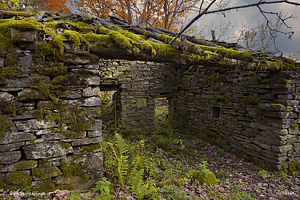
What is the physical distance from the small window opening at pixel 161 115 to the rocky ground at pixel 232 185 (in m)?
2.94

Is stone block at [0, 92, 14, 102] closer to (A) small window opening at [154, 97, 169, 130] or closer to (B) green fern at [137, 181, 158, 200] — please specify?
(B) green fern at [137, 181, 158, 200]

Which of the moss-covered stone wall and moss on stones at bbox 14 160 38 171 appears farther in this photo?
the moss-covered stone wall

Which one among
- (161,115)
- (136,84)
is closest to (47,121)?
(136,84)

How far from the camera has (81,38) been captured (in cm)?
247

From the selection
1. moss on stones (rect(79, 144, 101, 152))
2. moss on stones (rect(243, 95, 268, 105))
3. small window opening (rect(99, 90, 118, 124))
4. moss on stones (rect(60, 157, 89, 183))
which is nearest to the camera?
moss on stones (rect(60, 157, 89, 183))

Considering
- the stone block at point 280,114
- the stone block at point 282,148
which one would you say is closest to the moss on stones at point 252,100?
the stone block at point 280,114

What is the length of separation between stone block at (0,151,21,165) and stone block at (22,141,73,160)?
10cm

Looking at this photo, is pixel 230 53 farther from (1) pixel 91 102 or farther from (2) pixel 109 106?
(2) pixel 109 106

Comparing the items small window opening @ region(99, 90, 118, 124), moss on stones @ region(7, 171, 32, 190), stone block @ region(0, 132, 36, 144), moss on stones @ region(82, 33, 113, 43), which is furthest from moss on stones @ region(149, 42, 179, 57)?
small window opening @ region(99, 90, 118, 124)

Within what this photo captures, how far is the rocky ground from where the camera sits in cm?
244

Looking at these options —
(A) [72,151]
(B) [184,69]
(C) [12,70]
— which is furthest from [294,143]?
(C) [12,70]

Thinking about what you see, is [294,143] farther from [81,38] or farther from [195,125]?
[81,38]

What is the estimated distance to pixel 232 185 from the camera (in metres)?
3.78

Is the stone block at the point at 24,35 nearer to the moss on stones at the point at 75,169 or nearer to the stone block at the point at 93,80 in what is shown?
the stone block at the point at 93,80
